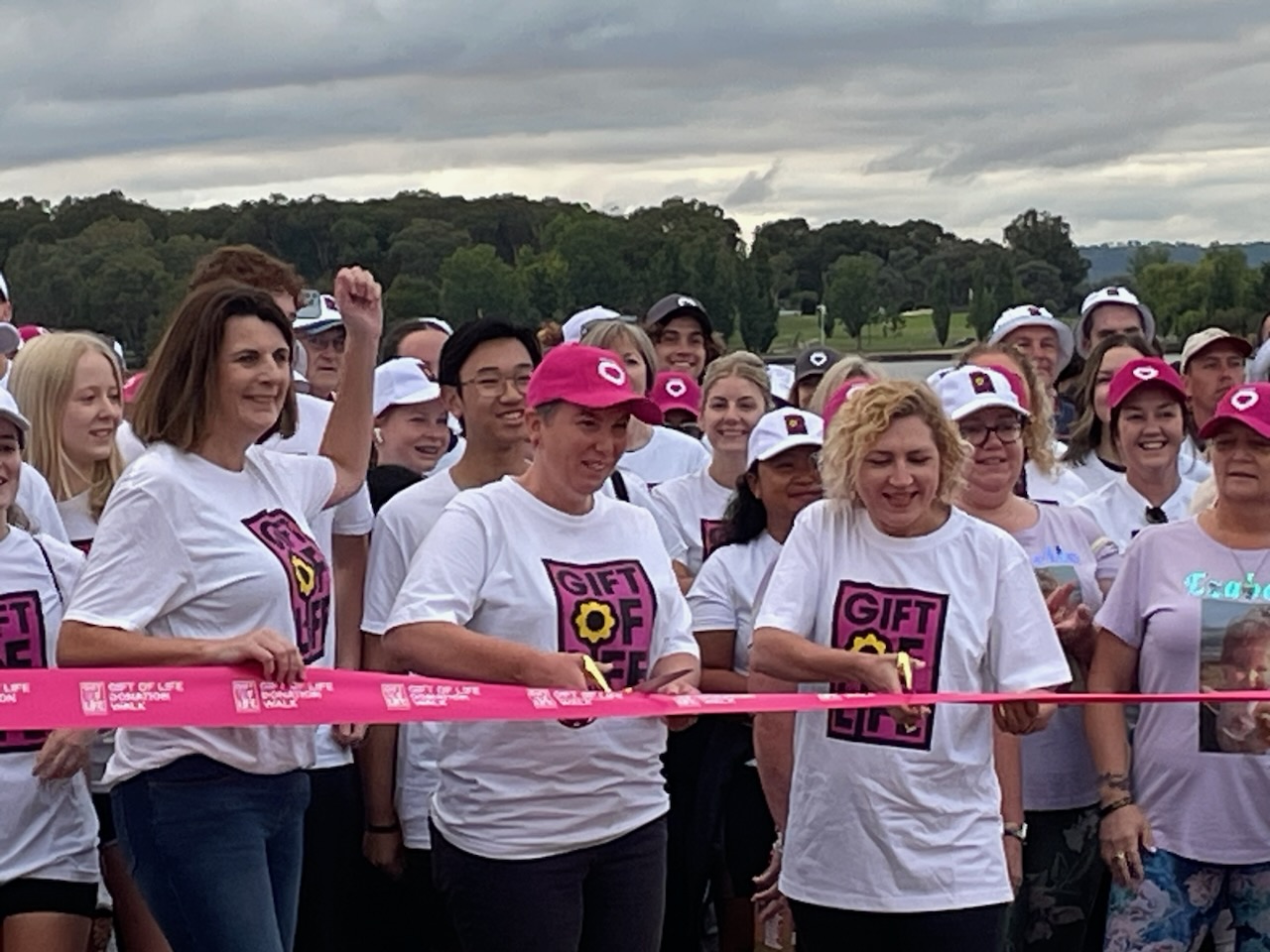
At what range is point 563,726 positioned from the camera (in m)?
4.52

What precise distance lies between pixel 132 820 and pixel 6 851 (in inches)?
21.3

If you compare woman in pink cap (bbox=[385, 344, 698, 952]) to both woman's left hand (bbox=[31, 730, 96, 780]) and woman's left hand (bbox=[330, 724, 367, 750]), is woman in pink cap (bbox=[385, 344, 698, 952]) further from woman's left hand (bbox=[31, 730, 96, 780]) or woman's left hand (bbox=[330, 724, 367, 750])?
woman's left hand (bbox=[31, 730, 96, 780])

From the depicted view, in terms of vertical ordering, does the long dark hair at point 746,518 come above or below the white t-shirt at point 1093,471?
below

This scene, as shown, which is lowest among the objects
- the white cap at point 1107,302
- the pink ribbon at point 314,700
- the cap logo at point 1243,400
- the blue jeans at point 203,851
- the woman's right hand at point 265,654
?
the blue jeans at point 203,851

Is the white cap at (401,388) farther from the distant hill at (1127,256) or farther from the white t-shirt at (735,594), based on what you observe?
the distant hill at (1127,256)

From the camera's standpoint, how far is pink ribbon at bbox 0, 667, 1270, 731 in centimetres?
406

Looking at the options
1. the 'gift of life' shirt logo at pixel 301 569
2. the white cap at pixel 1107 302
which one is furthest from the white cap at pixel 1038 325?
the 'gift of life' shirt logo at pixel 301 569

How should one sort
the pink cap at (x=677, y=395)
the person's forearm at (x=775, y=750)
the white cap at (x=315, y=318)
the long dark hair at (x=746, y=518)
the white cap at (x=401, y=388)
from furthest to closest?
1. the pink cap at (x=677, y=395)
2. the white cap at (x=315, y=318)
3. the white cap at (x=401, y=388)
4. the long dark hair at (x=746, y=518)
5. the person's forearm at (x=775, y=750)

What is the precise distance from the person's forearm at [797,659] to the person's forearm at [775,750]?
0.11 meters

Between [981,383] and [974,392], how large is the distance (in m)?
0.07

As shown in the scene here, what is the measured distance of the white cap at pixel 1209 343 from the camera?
7582 millimetres

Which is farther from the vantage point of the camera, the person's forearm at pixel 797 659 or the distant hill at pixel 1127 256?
the distant hill at pixel 1127 256

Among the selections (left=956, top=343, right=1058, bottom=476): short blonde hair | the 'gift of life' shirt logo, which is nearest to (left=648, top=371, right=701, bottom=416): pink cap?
(left=956, top=343, right=1058, bottom=476): short blonde hair

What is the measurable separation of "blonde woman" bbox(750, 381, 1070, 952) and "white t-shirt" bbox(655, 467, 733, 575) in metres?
1.77
